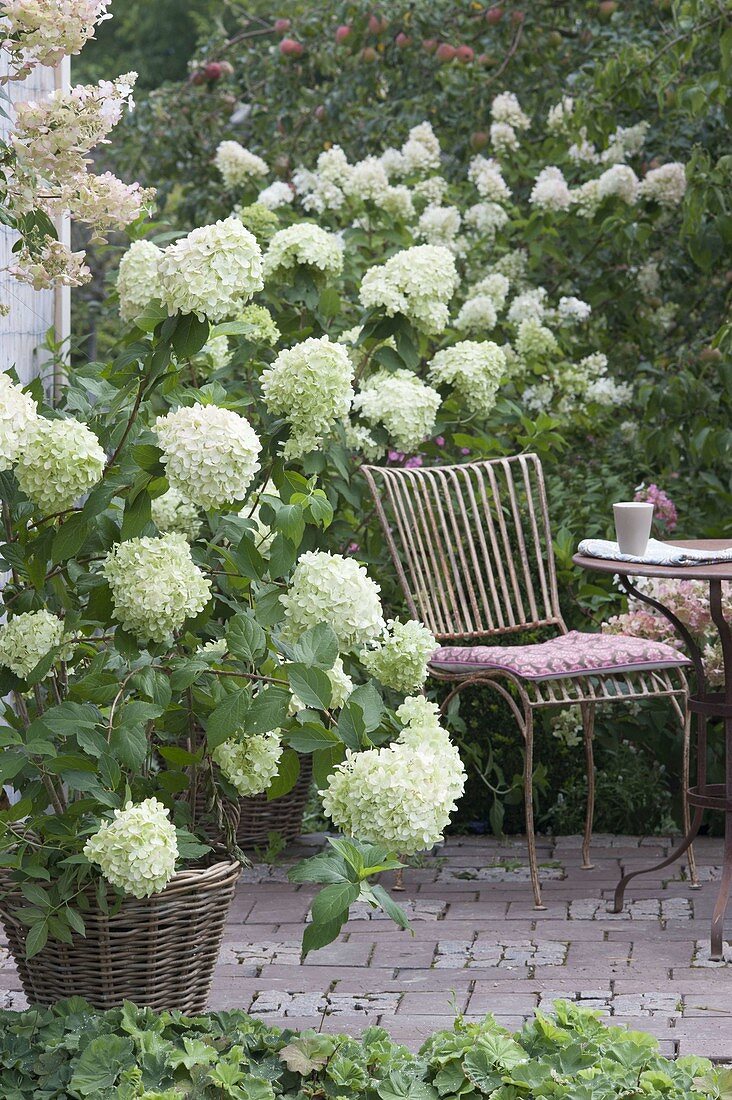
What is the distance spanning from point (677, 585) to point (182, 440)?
6.87ft

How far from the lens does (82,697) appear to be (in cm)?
247

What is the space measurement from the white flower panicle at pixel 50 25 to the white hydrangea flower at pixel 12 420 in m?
0.48

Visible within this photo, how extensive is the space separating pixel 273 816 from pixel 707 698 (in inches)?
49.7

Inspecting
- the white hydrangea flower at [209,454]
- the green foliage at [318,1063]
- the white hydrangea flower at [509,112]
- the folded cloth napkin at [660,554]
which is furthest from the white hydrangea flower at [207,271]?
the white hydrangea flower at [509,112]

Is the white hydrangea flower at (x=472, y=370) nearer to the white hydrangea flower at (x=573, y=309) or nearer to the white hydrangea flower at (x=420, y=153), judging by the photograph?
the white hydrangea flower at (x=573, y=309)

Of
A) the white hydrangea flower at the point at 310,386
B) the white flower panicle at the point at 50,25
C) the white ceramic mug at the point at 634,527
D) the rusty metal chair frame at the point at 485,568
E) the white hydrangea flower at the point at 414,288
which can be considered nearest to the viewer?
the white flower panicle at the point at 50,25

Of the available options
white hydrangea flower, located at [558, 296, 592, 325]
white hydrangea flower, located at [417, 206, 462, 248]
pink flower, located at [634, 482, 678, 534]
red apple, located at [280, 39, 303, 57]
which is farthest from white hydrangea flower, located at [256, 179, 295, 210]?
red apple, located at [280, 39, 303, 57]

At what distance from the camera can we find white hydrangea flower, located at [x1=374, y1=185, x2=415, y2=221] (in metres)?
4.77

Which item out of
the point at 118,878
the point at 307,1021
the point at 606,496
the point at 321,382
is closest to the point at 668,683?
the point at 606,496

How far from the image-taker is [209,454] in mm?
2137

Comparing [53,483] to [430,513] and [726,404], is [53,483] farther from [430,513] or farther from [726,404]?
[726,404]

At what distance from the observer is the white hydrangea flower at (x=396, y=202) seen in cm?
477

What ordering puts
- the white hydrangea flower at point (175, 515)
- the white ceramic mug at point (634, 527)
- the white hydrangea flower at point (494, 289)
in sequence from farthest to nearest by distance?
the white hydrangea flower at point (494, 289) < the white ceramic mug at point (634, 527) < the white hydrangea flower at point (175, 515)

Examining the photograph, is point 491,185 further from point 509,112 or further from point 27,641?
point 27,641
